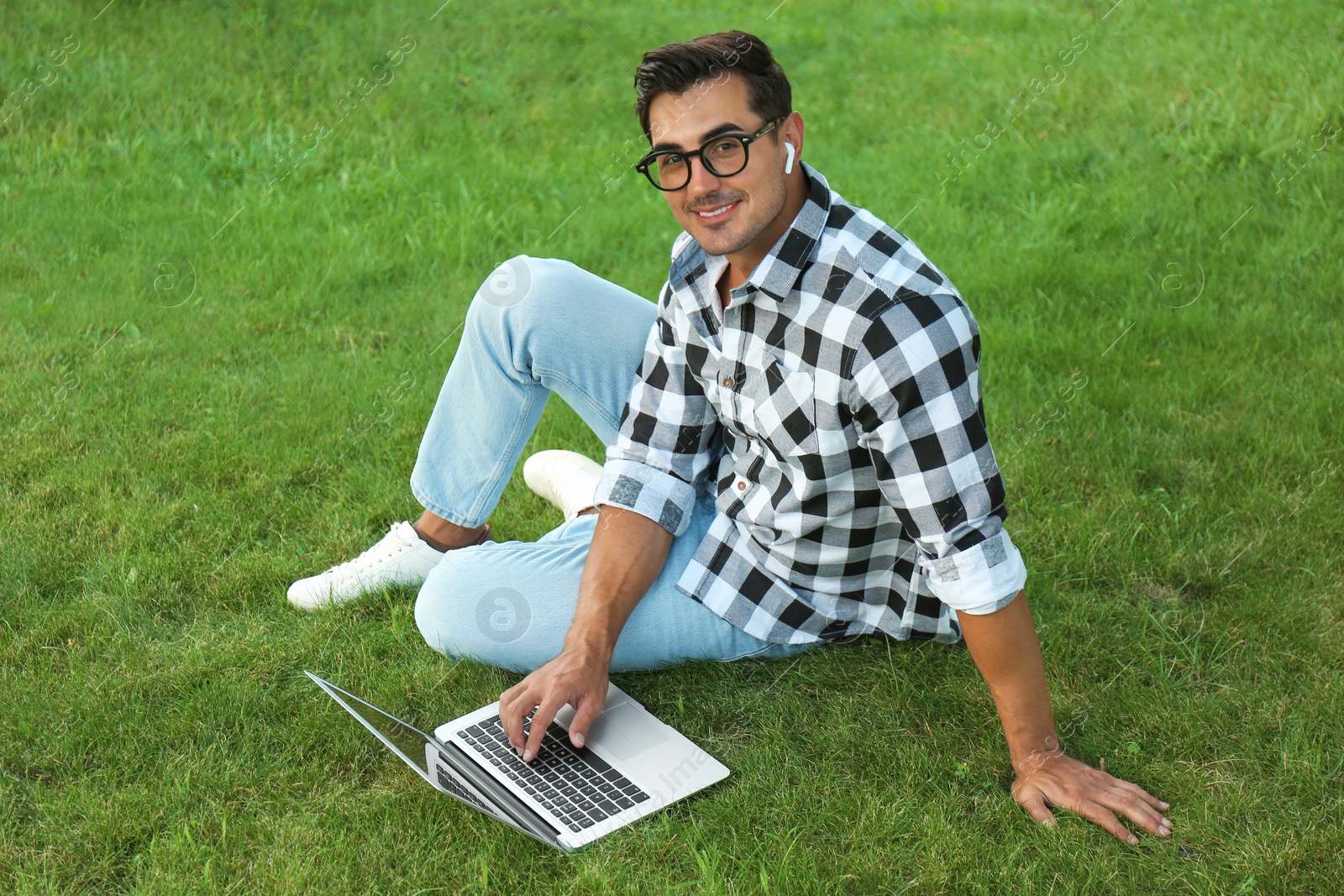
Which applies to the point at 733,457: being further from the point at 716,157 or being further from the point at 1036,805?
the point at 1036,805

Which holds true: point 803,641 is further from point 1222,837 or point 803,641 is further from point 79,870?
point 79,870

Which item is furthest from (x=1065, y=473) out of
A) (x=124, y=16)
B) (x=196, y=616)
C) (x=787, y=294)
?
(x=124, y=16)

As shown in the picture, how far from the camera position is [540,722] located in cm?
235

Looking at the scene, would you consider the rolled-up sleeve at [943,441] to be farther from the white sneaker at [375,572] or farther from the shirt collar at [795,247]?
the white sneaker at [375,572]

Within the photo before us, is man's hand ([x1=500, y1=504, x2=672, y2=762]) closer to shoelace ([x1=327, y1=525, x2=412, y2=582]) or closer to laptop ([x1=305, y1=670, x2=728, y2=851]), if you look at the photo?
laptop ([x1=305, y1=670, x2=728, y2=851])

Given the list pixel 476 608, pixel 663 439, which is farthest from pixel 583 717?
pixel 663 439

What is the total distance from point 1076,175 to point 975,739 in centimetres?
373

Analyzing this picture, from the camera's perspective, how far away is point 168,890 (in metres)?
2.21

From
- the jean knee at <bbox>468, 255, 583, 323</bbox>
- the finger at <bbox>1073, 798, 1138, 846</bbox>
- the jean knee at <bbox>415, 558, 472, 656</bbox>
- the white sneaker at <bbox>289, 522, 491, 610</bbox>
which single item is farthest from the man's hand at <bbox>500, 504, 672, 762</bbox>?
the finger at <bbox>1073, 798, 1138, 846</bbox>

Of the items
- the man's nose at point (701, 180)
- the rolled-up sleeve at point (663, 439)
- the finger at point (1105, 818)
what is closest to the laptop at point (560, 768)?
the rolled-up sleeve at point (663, 439)

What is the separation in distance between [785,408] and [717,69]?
63 centimetres

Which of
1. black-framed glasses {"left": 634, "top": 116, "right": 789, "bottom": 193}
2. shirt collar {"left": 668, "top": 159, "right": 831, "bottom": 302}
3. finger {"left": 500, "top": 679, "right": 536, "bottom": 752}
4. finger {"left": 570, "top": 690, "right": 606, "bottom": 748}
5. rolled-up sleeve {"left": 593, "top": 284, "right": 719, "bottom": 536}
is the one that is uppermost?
black-framed glasses {"left": 634, "top": 116, "right": 789, "bottom": 193}

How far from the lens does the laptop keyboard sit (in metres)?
2.35

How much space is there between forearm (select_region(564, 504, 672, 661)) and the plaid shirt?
0.04 metres
